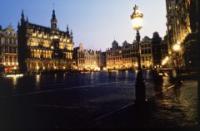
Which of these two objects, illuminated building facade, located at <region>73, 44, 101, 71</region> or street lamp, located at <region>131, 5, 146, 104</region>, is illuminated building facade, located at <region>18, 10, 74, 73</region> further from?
street lamp, located at <region>131, 5, 146, 104</region>

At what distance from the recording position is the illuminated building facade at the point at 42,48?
13775 cm

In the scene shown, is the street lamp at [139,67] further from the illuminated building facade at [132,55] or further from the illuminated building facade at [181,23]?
the illuminated building facade at [132,55]

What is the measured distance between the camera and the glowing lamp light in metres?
16.1

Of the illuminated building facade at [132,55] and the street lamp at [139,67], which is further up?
the illuminated building facade at [132,55]

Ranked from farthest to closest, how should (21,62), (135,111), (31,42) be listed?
(31,42), (21,62), (135,111)

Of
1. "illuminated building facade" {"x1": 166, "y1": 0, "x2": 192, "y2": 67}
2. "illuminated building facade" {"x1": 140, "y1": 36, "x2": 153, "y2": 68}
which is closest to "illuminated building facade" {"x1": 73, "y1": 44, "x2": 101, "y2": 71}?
"illuminated building facade" {"x1": 140, "y1": 36, "x2": 153, "y2": 68}

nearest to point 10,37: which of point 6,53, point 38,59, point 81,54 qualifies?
point 6,53

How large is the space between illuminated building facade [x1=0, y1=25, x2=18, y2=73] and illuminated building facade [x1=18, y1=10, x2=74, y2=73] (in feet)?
16.2

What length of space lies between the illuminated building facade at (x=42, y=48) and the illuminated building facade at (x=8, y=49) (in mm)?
4931

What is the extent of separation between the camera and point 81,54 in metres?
190

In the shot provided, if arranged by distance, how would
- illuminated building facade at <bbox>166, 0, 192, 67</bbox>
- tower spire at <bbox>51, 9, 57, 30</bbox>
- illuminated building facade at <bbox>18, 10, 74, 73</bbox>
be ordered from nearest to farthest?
illuminated building facade at <bbox>166, 0, 192, 67</bbox> < illuminated building facade at <bbox>18, 10, 74, 73</bbox> < tower spire at <bbox>51, 9, 57, 30</bbox>

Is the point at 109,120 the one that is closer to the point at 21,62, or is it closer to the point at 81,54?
the point at 21,62

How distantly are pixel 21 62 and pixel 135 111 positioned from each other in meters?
126

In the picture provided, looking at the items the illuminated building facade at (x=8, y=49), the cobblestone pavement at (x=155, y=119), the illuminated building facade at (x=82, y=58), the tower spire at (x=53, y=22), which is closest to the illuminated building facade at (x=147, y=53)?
the illuminated building facade at (x=82, y=58)
